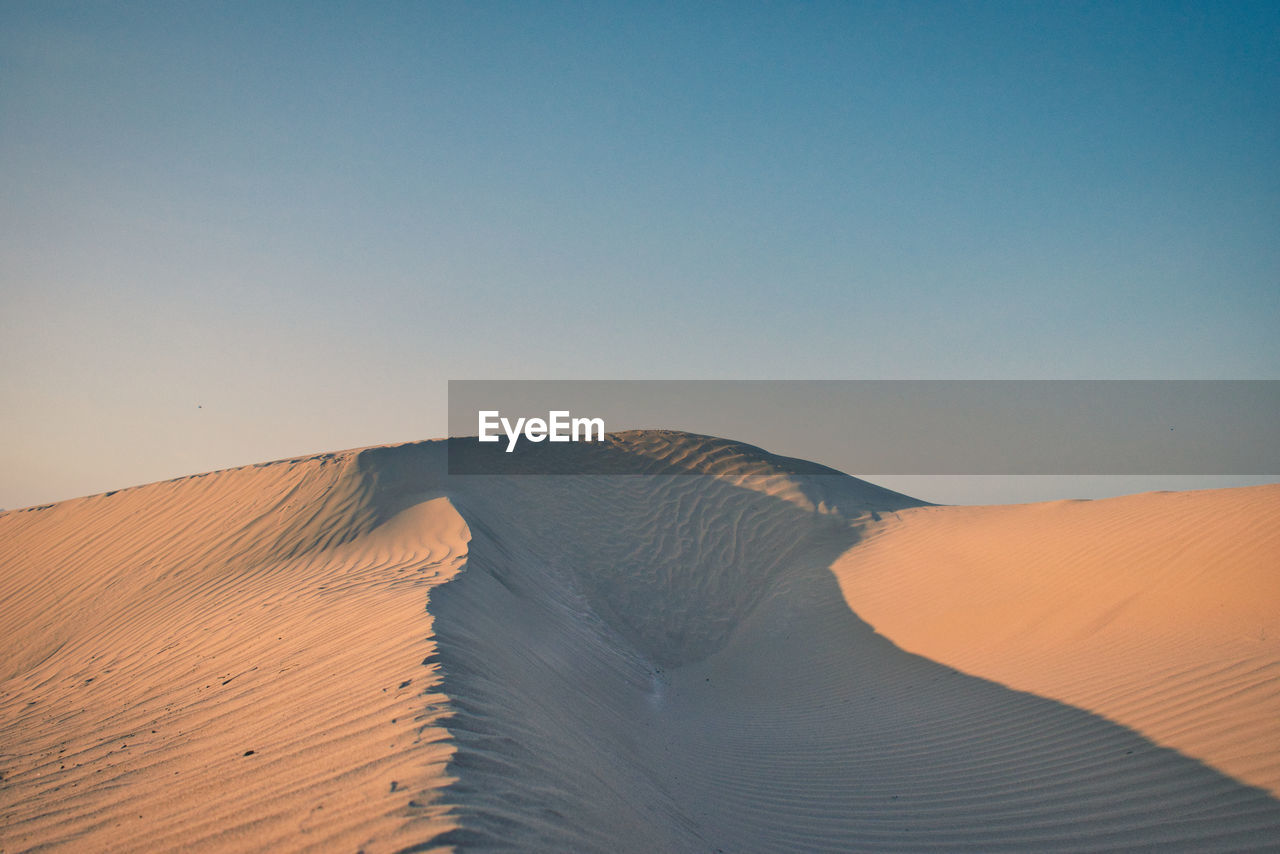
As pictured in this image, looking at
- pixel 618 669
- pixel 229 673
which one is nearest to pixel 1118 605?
pixel 618 669

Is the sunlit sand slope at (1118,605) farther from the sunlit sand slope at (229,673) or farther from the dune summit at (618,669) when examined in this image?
the sunlit sand slope at (229,673)

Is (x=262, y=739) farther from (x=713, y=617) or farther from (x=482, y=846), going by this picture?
(x=713, y=617)

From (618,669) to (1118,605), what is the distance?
19.7ft

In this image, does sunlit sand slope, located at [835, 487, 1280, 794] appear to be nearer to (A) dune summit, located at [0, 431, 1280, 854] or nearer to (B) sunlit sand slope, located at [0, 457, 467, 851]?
(A) dune summit, located at [0, 431, 1280, 854]

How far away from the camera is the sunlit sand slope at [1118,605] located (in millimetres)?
5902

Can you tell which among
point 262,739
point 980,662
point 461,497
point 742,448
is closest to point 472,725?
point 262,739

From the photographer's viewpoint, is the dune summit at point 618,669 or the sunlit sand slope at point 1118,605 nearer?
the dune summit at point 618,669

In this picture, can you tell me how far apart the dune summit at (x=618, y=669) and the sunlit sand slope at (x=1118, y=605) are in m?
0.05

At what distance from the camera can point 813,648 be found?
1091cm

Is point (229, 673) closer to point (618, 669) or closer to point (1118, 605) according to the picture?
point (618, 669)

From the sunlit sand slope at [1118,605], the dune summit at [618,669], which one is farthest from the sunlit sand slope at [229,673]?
the sunlit sand slope at [1118,605]

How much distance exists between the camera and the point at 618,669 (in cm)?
896

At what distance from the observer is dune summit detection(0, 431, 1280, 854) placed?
3652 mm

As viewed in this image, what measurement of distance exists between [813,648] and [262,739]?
8.33 meters
